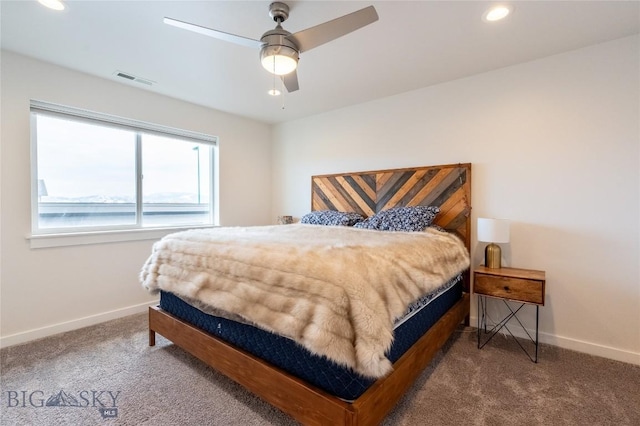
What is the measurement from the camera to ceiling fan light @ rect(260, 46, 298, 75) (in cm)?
173

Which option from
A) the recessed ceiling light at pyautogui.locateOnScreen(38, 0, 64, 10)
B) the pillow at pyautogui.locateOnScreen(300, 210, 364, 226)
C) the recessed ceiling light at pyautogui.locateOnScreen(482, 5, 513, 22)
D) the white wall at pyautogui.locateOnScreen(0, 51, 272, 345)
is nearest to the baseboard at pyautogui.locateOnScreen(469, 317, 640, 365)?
the pillow at pyautogui.locateOnScreen(300, 210, 364, 226)

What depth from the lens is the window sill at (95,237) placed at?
2.60 m

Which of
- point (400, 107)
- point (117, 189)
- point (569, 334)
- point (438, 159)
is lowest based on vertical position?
point (569, 334)

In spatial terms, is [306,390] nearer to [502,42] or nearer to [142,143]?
[502,42]

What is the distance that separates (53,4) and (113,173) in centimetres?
170

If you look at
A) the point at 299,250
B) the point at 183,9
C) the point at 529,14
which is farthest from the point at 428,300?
the point at 183,9

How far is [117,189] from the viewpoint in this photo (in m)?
3.18

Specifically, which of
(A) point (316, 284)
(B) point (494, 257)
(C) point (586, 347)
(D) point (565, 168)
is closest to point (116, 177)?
(A) point (316, 284)

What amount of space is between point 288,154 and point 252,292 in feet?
A: 10.7

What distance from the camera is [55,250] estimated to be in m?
2.68

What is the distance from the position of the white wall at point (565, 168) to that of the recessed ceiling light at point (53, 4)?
3133 millimetres

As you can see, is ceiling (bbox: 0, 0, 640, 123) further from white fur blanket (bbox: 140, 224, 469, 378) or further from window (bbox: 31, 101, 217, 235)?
white fur blanket (bbox: 140, 224, 469, 378)

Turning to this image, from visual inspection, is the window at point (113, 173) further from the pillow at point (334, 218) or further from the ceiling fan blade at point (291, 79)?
the ceiling fan blade at point (291, 79)

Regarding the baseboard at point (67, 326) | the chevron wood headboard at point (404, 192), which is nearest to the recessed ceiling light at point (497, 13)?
the chevron wood headboard at point (404, 192)
